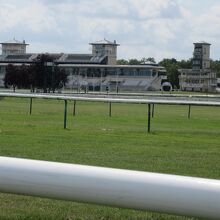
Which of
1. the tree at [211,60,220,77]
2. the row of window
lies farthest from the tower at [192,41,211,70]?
the row of window

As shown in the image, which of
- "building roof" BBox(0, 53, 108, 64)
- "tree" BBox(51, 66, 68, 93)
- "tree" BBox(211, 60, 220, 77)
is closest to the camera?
"tree" BBox(51, 66, 68, 93)

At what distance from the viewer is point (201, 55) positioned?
184 metres

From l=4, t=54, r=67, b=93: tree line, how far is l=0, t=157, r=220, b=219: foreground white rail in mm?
100101

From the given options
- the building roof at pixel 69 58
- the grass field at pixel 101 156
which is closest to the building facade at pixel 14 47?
the building roof at pixel 69 58

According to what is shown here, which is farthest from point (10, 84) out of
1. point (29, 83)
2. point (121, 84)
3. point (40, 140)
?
point (40, 140)

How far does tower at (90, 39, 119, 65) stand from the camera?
169 metres

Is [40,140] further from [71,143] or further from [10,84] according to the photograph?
[10,84]

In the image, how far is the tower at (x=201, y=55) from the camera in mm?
183375

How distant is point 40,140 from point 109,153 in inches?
116

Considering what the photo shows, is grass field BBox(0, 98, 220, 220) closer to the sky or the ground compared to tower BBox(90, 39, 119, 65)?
closer to the ground

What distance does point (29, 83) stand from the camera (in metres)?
112

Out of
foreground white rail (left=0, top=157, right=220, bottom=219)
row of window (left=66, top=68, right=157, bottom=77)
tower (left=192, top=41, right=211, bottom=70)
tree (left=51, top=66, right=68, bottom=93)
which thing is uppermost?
tower (left=192, top=41, right=211, bottom=70)

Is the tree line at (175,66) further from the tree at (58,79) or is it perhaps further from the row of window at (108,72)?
the tree at (58,79)

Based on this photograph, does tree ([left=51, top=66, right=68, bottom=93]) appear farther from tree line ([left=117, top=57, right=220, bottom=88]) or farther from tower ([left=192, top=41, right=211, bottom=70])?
tower ([left=192, top=41, right=211, bottom=70])
